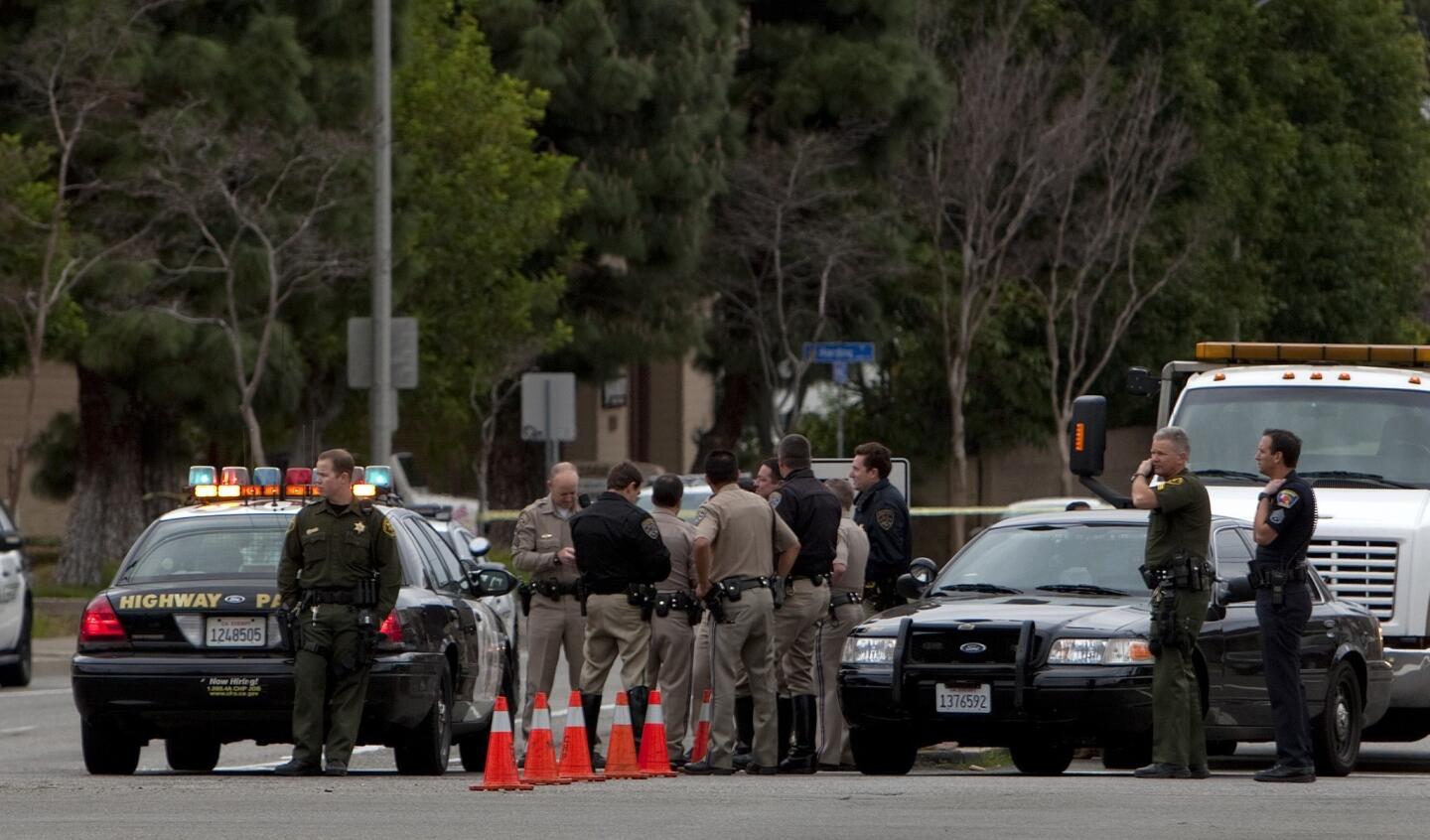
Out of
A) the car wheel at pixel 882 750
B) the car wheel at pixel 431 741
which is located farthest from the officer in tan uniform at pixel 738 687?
the car wheel at pixel 431 741

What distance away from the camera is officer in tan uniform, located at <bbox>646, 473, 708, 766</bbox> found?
1569 centimetres

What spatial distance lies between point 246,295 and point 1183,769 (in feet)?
71.3

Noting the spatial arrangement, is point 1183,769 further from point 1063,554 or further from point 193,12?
point 193,12

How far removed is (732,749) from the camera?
15711 millimetres

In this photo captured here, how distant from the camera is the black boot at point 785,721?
16.3 metres

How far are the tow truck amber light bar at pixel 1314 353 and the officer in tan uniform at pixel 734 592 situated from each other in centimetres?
544

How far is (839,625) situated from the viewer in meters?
16.5

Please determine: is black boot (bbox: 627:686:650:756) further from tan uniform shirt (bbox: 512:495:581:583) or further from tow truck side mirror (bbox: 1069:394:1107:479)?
tow truck side mirror (bbox: 1069:394:1107:479)

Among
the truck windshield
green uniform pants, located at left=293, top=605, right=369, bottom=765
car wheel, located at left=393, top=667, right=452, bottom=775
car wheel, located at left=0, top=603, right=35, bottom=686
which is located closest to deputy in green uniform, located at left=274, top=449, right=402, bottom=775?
green uniform pants, located at left=293, top=605, right=369, bottom=765

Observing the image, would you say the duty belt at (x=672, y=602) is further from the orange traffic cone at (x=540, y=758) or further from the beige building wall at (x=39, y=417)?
the beige building wall at (x=39, y=417)

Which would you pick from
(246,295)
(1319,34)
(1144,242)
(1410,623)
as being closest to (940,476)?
(1144,242)

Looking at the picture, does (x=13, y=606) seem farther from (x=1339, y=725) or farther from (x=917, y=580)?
(x=1339, y=725)

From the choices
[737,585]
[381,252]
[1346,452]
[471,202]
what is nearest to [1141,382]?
[1346,452]

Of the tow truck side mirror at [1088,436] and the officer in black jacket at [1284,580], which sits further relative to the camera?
the tow truck side mirror at [1088,436]
